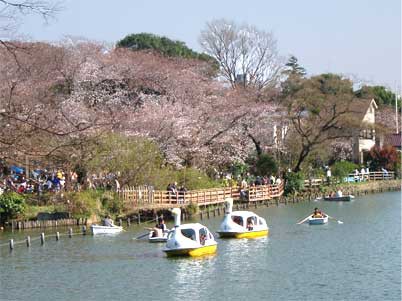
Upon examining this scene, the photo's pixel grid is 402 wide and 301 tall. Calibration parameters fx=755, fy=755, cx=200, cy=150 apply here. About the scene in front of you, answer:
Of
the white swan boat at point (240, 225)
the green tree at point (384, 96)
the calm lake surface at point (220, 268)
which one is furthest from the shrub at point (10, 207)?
the green tree at point (384, 96)

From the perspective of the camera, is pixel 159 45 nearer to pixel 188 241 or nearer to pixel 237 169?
pixel 237 169

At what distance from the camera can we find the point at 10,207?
1436 inches

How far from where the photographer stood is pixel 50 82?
47.9 m

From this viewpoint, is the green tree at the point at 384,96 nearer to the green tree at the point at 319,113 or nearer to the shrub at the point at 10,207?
the green tree at the point at 319,113

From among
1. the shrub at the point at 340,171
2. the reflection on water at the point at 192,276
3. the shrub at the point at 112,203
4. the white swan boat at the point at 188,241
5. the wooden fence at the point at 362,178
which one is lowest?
the reflection on water at the point at 192,276

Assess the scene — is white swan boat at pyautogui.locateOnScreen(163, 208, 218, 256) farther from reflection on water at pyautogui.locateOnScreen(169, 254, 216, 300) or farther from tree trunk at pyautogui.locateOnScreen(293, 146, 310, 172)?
tree trunk at pyautogui.locateOnScreen(293, 146, 310, 172)

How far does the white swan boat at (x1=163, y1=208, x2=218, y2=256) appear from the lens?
2670cm

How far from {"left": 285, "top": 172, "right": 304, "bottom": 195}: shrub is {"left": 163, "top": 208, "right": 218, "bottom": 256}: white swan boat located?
94.2ft

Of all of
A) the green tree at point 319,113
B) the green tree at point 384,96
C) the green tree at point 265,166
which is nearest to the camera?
the green tree at point 265,166

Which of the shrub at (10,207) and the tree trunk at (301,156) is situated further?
the tree trunk at (301,156)

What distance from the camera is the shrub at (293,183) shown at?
56.1m

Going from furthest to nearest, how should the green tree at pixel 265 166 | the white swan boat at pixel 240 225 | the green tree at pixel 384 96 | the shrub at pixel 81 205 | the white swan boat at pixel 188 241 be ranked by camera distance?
the green tree at pixel 384 96 < the green tree at pixel 265 166 < the shrub at pixel 81 205 < the white swan boat at pixel 240 225 < the white swan boat at pixel 188 241

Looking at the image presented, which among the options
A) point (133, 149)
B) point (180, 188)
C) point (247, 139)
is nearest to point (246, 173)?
point (247, 139)

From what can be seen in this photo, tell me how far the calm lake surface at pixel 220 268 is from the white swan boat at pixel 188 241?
472 millimetres
